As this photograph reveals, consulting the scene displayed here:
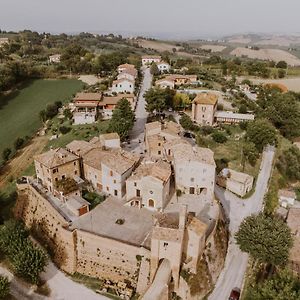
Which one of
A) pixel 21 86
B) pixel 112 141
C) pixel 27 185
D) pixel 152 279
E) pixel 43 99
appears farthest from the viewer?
pixel 21 86

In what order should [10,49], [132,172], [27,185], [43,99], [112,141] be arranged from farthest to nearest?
1. [10,49]
2. [43,99]
3. [112,141]
4. [27,185]
5. [132,172]

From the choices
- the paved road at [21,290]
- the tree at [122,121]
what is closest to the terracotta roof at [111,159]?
the tree at [122,121]

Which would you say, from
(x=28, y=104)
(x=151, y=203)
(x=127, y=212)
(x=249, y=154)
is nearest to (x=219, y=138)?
(x=249, y=154)

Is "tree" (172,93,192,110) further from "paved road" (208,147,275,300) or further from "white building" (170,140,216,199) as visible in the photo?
"white building" (170,140,216,199)

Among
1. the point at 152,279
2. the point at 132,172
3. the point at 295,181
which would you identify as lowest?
the point at 295,181

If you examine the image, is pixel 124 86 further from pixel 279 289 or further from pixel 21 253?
pixel 279 289

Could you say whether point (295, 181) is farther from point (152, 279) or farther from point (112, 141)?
point (152, 279)

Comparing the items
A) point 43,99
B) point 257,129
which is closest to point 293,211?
point 257,129

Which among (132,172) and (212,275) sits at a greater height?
(132,172)
